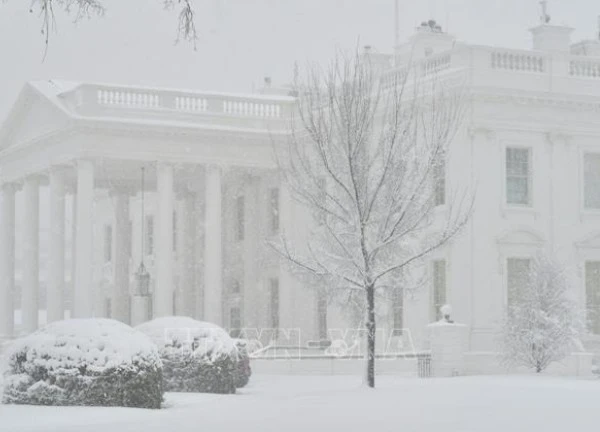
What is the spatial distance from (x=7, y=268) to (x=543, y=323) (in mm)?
21497

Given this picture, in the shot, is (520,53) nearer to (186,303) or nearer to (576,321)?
(576,321)

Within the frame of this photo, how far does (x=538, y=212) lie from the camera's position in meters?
34.9

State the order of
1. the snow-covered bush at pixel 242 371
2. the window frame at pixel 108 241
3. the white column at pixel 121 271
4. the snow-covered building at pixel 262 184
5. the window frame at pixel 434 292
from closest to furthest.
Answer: the snow-covered bush at pixel 242 371 < the snow-covered building at pixel 262 184 < the window frame at pixel 434 292 < the white column at pixel 121 271 < the window frame at pixel 108 241

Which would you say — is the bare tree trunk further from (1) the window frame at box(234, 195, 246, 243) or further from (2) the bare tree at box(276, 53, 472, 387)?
(1) the window frame at box(234, 195, 246, 243)

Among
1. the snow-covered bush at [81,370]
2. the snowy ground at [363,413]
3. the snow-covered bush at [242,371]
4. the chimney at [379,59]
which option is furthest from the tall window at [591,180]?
the snow-covered bush at [81,370]

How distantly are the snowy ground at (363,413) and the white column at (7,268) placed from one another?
25.5 m

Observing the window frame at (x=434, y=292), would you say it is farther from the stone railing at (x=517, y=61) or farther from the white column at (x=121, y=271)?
the white column at (x=121, y=271)

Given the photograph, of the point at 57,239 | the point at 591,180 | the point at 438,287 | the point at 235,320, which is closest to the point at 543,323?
the point at 438,287

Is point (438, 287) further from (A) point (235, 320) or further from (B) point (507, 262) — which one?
(A) point (235, 320)

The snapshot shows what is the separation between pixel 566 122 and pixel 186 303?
53.4 feet

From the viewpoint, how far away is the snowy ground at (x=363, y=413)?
47.2ft

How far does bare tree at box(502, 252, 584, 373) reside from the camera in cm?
2973

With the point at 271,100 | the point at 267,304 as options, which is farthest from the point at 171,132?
the point at 267,304

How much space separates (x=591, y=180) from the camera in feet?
118
